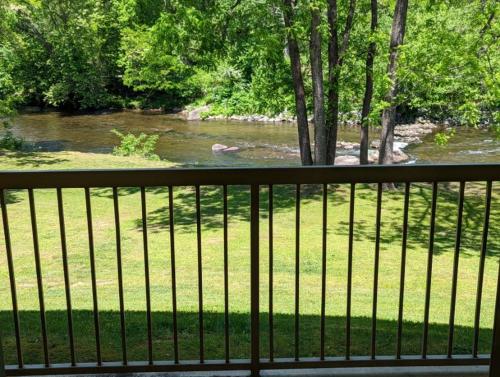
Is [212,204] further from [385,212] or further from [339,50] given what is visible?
[339,50]

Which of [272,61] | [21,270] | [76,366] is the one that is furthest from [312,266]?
[272,61]

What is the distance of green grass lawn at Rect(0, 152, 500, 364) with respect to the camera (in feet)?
10.5

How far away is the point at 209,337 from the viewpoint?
3219mm

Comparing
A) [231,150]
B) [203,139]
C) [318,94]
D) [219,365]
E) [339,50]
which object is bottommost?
[231,150]

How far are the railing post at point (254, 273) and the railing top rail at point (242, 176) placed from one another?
0.11m

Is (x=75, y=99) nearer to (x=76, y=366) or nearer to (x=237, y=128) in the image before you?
(x=237, y=128)

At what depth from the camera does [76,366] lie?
7.88ft

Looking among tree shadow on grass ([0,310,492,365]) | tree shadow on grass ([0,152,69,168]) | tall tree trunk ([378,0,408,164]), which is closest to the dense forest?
tall tree trunk ([378,0,408,164])

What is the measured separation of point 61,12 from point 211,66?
53.7ft

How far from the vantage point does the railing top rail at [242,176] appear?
211 centimetres

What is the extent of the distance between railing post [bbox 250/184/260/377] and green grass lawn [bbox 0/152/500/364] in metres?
0.52

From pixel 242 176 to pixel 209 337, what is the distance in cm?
144

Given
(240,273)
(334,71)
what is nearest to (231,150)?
(334,71)

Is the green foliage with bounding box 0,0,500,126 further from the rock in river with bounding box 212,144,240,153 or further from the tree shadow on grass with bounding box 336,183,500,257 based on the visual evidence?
the rock in river with bounding box 212,144,240,153
